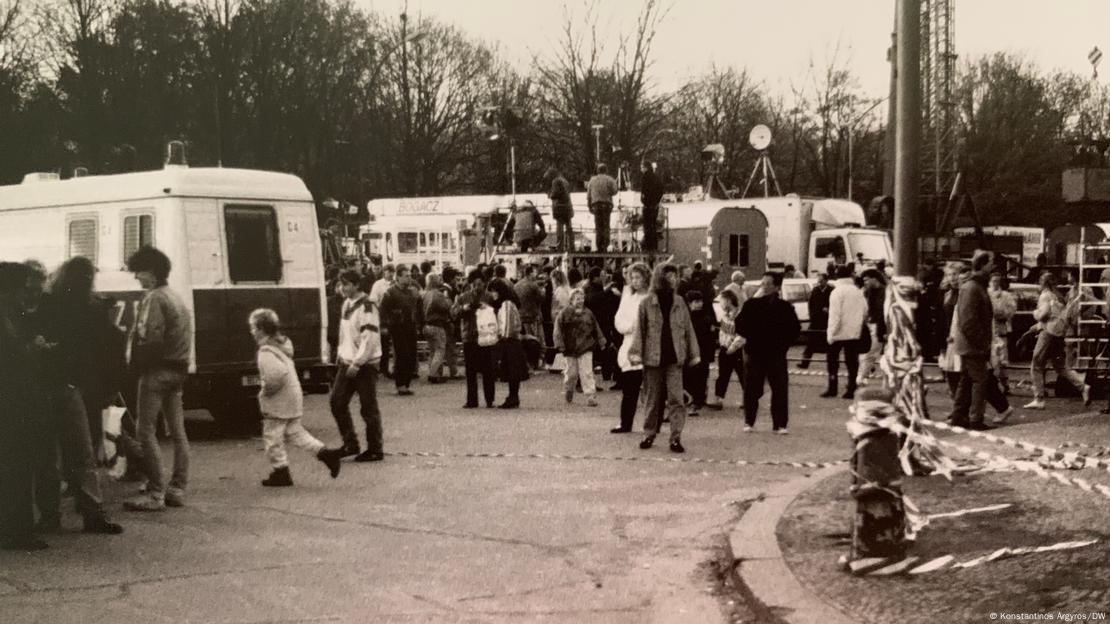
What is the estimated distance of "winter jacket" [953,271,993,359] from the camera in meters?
13.8

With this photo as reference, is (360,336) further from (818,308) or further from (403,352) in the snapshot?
(818,308)

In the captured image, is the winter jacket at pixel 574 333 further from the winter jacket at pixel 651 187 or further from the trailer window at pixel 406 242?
the trailer window at pixel 406 242

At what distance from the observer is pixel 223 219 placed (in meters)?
14.8

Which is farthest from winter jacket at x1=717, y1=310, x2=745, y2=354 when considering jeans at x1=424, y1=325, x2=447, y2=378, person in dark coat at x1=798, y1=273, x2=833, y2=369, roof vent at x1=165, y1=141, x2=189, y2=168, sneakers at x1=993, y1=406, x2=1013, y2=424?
roof vent at x1=165, y1=141, x2=189, y2=168

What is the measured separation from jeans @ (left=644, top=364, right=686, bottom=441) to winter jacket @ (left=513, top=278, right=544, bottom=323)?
968 centimetres

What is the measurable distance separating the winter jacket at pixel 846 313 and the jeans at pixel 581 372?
3257 millimetres

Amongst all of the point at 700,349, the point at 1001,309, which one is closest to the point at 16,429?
the point at 700,349

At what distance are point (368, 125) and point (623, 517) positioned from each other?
1501 inches

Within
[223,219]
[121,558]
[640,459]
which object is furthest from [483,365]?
[121,558]

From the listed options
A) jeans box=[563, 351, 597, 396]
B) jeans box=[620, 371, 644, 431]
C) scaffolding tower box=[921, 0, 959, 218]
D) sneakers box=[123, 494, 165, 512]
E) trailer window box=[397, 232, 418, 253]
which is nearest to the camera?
sneakers box=[123, 494, 165, 512]

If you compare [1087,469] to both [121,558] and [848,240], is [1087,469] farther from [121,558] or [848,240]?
[848,240]

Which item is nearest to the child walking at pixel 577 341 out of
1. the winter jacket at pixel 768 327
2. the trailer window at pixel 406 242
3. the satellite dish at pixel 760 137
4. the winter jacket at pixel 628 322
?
the winter jacket at pixel 768 327

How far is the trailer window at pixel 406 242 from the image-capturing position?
42.2 metres

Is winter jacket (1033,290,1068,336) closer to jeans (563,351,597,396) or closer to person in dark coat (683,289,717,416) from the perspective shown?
person in dark coat (683,289,717,416)
